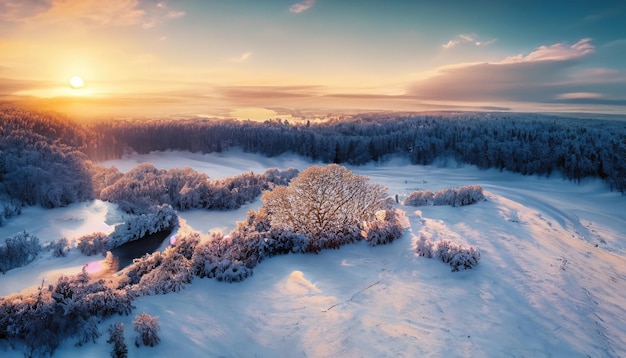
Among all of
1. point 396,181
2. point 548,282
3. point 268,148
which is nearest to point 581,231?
point 548,282

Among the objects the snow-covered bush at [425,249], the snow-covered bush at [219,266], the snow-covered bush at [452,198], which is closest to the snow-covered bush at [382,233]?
the snow-covered bush at [425,249]

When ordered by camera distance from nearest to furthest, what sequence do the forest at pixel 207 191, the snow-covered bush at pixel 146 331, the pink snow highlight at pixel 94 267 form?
the snow-covered bush at pixel 146 331, the forest at pixel 207 191, the pink snow highlight at pixel 94 267

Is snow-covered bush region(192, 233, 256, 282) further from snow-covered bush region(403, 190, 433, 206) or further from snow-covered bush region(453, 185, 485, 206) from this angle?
snow-covered bush region(453, 185, 485, 206)

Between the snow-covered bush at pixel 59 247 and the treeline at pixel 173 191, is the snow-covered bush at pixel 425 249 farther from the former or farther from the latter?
the treeline at pixel 173 191

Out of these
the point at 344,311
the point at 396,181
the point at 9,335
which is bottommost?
the point at 396,181

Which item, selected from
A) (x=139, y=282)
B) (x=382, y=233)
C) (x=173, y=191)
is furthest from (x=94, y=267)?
(x=382, y=233)

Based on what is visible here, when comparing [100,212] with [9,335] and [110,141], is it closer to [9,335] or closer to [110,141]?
[9,335]

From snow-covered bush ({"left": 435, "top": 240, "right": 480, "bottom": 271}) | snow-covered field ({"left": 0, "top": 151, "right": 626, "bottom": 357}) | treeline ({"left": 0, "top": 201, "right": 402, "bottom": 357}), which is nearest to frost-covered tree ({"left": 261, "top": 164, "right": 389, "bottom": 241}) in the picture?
treeline ({"left": 0, "top": 201, "right": 402, "bottom": 357})
